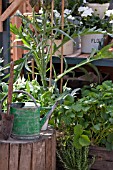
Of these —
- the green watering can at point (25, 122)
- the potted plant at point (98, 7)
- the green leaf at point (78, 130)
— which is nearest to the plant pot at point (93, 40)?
the potted plant at point (98, 7)

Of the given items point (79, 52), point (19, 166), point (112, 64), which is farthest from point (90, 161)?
point (79, 52)

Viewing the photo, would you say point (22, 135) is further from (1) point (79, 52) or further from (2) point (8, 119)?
(1) point (79, 52)

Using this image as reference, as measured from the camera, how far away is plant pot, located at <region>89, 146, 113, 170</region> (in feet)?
8.47

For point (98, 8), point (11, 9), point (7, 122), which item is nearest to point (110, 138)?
point (7, 122)

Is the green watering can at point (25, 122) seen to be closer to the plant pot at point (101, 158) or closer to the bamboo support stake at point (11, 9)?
the plant pot at point (101, 158)

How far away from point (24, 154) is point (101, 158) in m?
0.63

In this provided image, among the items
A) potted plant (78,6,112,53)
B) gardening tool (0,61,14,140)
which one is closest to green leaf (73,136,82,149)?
gardening tool (0,61,14,140)

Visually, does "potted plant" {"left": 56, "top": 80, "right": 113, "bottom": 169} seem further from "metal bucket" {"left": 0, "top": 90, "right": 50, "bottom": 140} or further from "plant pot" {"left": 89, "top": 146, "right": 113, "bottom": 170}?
"metal bucket" {"left": 0, "top": 90, "right": 50, "bottom": 140}

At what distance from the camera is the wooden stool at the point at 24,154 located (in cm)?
221

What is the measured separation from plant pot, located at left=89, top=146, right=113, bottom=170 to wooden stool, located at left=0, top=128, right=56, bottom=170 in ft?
1.39

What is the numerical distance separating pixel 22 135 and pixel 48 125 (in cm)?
31

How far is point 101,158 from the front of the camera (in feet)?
8.56

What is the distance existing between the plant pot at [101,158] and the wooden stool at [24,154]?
0.42 meters

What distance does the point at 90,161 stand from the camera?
2594mm
